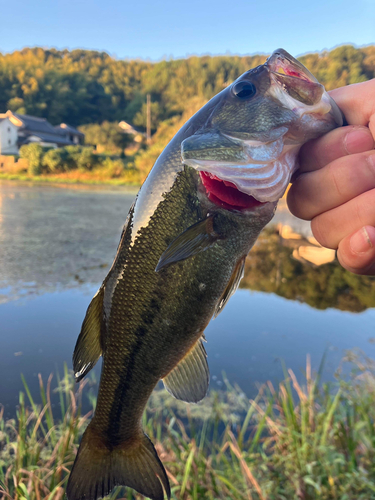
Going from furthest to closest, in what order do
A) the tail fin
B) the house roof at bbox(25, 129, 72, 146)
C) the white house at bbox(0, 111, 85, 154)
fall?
the house roof at bbox(25, 129, 72, 146), the white house at bbox(0, 111, 85, 154), the tail fin

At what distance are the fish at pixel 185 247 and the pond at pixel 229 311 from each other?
181cm

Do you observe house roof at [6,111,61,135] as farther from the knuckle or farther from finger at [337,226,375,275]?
finger at [337,226,375,275]

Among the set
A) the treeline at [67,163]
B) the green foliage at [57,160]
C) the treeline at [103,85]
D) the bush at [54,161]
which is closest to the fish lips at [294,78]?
the treeline at [67,163]

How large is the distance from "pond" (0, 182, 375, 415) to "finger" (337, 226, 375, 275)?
199 cm

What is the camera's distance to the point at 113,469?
109cm

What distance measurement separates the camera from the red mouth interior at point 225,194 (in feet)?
3.11

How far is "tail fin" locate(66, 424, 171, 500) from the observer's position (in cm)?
102

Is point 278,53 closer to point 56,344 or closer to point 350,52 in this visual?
point 56,344

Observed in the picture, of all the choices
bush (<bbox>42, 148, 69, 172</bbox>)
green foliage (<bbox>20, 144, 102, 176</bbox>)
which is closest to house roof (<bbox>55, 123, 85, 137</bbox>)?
green foliage (<bbox>20, 144, 102, 176</bbox>)

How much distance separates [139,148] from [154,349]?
35.8 m

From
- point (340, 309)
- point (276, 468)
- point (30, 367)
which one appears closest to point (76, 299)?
point (30, 367)

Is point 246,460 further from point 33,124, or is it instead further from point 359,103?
point 33,124

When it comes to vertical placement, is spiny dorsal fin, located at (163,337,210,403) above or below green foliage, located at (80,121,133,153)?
below

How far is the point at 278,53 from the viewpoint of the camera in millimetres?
945
